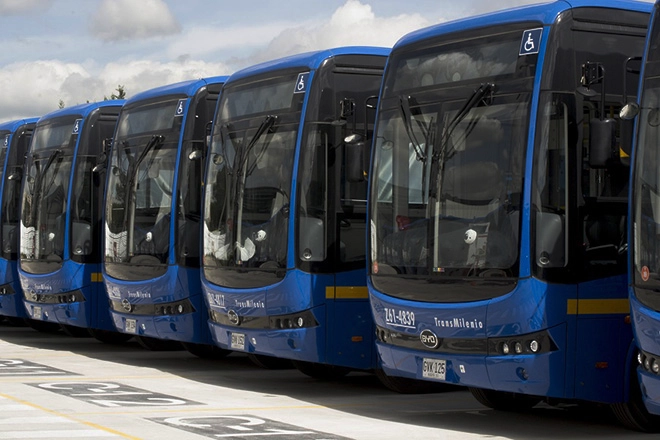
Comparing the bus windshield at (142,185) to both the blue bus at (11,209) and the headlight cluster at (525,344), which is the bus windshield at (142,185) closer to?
the blue bus at (11,209)

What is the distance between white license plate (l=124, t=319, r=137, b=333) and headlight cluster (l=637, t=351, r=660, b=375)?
28.5 ft

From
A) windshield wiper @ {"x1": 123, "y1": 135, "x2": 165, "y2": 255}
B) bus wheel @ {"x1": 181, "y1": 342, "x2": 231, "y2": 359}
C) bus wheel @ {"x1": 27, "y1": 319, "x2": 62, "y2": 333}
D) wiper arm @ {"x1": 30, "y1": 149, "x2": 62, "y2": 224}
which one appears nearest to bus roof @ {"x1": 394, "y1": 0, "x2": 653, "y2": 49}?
windshield wiper @ {"x1": 123, "y1": 135, "x2": 165, "y2": 255}

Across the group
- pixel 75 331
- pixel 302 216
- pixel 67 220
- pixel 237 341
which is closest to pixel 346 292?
pixel 302 216

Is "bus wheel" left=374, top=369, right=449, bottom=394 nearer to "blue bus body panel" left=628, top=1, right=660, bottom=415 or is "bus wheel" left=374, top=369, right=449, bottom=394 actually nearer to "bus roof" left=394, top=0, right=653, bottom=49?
"bus roof" left=394, top=0, right=653, bottom=49

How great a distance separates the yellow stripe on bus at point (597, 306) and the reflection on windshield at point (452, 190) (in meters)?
0.55

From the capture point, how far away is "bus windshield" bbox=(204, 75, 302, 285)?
13914 millimetres

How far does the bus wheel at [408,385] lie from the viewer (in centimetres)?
1419

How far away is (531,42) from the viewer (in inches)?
425

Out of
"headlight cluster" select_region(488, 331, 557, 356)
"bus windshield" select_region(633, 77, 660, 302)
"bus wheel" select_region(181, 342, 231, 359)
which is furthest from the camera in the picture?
"bus wheel" select_region(181, 342, 231, 359)

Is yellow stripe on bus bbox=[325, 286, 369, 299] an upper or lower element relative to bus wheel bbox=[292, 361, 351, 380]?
upper

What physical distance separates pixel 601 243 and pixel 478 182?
41.7 inches

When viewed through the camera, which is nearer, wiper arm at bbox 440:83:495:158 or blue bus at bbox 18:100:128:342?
wiper arm at bbox 440:83:495:158

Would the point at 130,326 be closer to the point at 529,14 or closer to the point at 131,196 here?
the point at 131,196

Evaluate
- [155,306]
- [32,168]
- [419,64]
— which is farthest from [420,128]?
[32,168]
